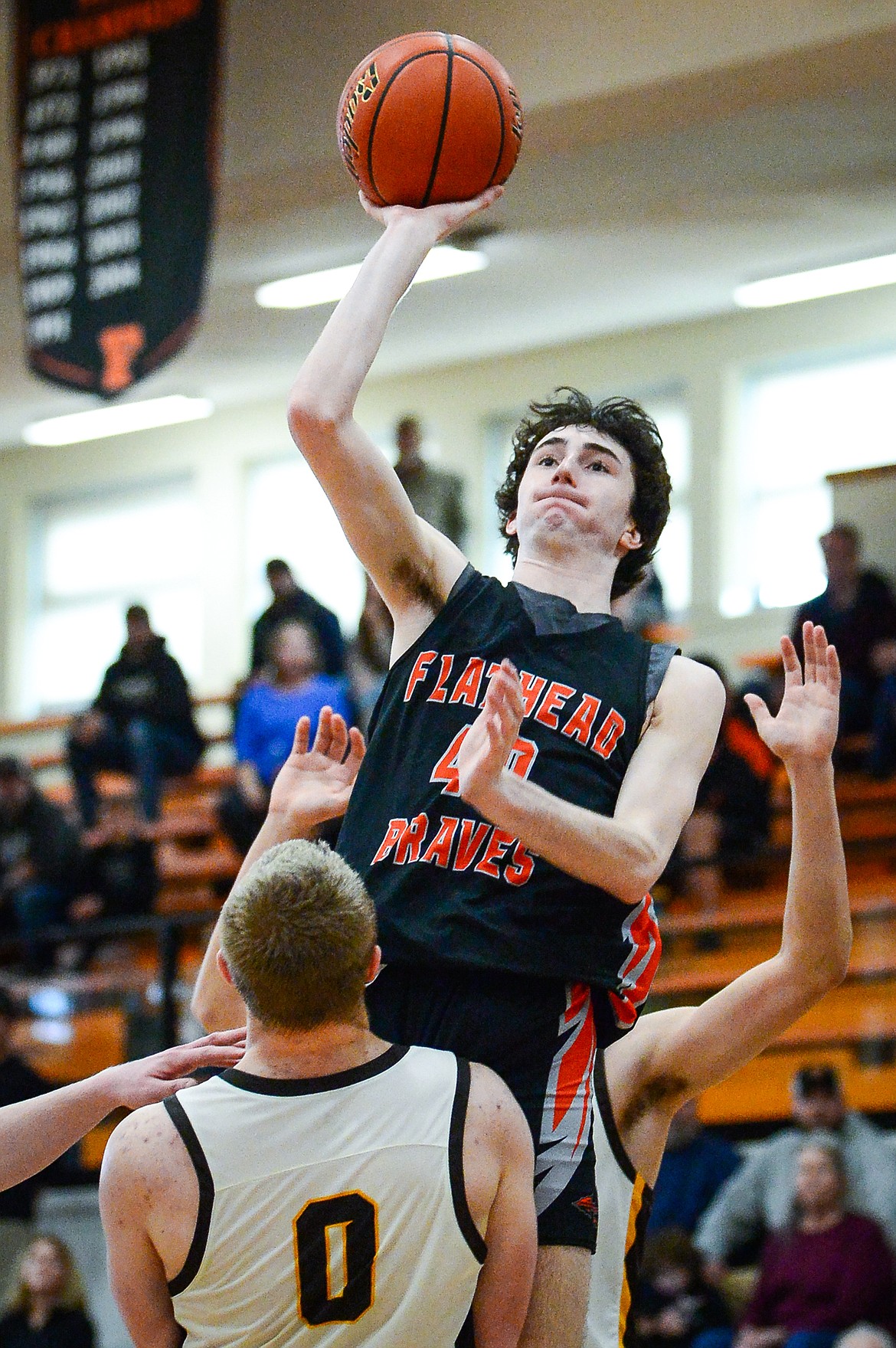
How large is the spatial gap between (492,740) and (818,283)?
10278 millimetres

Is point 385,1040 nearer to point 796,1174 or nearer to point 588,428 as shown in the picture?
point 588,428

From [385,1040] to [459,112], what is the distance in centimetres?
158

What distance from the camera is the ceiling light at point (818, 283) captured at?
12.0m

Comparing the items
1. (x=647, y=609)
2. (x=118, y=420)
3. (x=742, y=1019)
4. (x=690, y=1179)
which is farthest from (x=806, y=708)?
(x=118, y=420)

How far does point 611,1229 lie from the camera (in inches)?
127

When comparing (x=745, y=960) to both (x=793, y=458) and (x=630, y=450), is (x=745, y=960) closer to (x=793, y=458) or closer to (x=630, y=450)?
(x=630, y=450)

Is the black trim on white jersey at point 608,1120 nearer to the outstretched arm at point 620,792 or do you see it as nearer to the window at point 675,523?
the outstretched arm at point 620,792

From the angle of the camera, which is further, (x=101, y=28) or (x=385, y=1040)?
(x=101, y=28)

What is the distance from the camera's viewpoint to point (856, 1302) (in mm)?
6312

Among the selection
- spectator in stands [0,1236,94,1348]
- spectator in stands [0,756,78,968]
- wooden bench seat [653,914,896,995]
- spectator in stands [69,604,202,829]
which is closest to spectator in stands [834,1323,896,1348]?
wooden bench seat [653,914,896,995]

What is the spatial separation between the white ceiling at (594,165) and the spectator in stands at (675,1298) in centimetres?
525

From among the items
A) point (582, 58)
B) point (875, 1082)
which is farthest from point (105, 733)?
point (875, 1082)

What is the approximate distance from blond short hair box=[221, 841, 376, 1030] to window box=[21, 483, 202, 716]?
478 inches

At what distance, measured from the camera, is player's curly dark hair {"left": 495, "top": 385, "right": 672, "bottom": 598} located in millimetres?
3406
